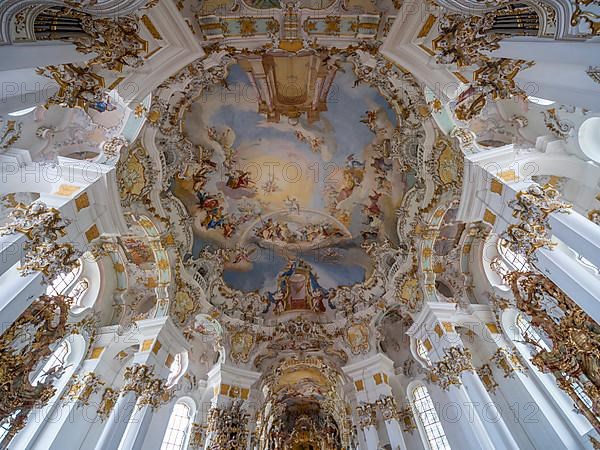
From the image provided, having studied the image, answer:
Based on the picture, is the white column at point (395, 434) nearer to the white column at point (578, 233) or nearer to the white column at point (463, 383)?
the white column at point (463, 383)

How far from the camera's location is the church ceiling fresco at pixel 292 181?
12.3m

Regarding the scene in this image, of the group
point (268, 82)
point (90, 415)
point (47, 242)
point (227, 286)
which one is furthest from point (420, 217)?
point (90, 415)

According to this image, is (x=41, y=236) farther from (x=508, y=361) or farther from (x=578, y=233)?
(x=508, y=361)

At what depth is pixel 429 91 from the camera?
9.79 m

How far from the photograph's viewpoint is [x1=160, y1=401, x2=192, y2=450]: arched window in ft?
44.7

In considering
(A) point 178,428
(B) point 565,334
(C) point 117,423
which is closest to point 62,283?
(C) point 117,423

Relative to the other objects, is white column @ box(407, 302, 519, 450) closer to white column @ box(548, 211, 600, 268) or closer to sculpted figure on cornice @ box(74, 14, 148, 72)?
white column @ box(548, 211, 600, 268)

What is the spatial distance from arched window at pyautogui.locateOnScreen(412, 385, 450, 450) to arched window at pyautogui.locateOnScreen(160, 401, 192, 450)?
385 inches

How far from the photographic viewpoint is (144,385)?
35.0ft

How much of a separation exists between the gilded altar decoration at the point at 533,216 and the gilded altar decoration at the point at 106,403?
1310 centimetres

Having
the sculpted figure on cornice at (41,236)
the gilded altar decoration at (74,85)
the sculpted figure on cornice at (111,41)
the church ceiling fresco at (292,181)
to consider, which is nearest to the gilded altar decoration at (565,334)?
the church ceiling fresco at (292,181)

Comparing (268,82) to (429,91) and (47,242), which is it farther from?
(47,242)

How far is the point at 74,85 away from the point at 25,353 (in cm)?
614

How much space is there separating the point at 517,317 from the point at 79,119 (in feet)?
49.3
